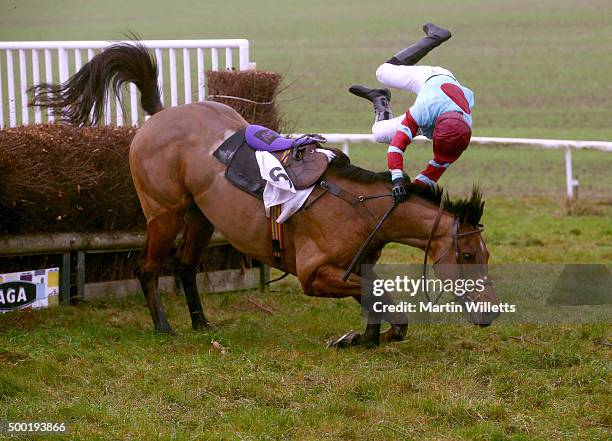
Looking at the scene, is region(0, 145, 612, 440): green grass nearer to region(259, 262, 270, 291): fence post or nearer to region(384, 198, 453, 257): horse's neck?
region(259, 262, 270, 291): fence post

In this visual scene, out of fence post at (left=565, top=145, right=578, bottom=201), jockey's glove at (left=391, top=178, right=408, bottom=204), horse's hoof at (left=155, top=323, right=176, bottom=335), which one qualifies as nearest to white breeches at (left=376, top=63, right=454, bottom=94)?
jockey's glove at (left=391, top=178, right=408, bottom=204)

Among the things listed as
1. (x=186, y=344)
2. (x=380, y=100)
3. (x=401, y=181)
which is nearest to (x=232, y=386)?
(x=186, y=344)

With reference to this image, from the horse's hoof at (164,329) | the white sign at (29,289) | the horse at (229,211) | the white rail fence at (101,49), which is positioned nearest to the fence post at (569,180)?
the white rail fence at (101,49)

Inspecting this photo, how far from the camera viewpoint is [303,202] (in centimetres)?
699

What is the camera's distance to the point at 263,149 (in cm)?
726

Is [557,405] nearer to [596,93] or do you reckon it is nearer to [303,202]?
[303,202]

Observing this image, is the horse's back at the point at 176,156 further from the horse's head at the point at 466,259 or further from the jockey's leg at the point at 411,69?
the horse's head at the point at 466,259

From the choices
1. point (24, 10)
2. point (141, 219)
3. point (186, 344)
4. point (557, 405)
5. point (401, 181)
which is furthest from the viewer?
point (24, 10)

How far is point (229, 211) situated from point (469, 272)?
66.6 inches

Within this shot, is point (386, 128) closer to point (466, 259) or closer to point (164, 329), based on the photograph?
point (466, 259)

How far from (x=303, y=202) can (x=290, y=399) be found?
1.55 metres

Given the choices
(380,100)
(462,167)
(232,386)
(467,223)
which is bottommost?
(462,167)

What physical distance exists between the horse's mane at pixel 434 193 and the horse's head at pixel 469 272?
8 centimetres

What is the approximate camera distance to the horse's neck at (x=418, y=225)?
6.76 meters
